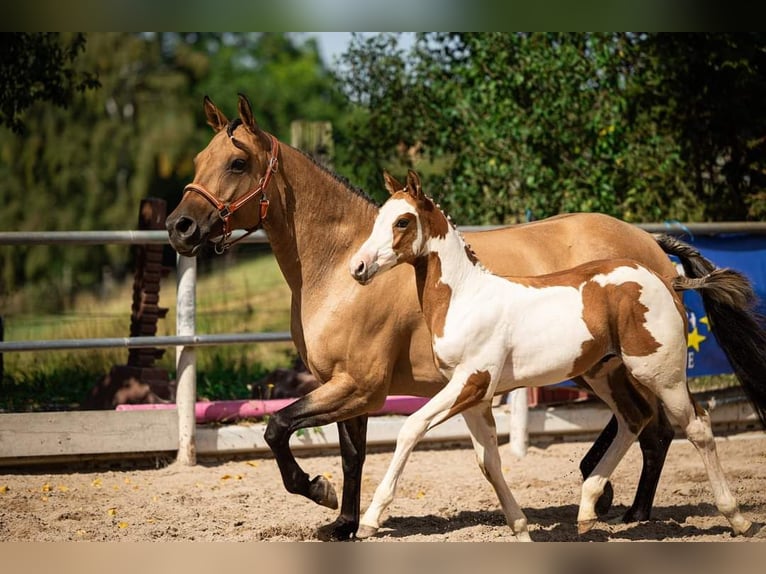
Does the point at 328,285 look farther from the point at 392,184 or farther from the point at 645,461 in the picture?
the point at 645,461

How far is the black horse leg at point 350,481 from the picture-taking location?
15.9ft

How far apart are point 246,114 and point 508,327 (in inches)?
63.2

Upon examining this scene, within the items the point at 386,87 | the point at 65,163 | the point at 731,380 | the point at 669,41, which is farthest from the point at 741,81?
the point at 65,163

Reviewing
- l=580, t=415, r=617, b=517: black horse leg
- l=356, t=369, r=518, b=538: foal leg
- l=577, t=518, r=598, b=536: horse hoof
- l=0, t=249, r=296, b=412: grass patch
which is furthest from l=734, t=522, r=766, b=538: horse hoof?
l=0, t=249, r=296, b=412: grass patch

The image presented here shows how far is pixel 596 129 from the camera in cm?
874

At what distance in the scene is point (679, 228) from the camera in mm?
7066

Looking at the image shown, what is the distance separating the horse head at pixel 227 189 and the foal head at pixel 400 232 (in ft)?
2.27

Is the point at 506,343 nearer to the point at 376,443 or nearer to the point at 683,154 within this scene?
the point at 376,443

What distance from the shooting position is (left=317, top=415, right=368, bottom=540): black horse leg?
4855mm

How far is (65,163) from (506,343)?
20.9 metres

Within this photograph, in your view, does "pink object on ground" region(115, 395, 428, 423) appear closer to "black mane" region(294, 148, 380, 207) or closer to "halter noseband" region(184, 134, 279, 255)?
"black mane" region(294, 148, 380, 207)

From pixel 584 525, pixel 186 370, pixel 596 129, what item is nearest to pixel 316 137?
pixel 596 129

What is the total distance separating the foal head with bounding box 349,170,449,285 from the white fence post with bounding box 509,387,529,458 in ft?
9.44
